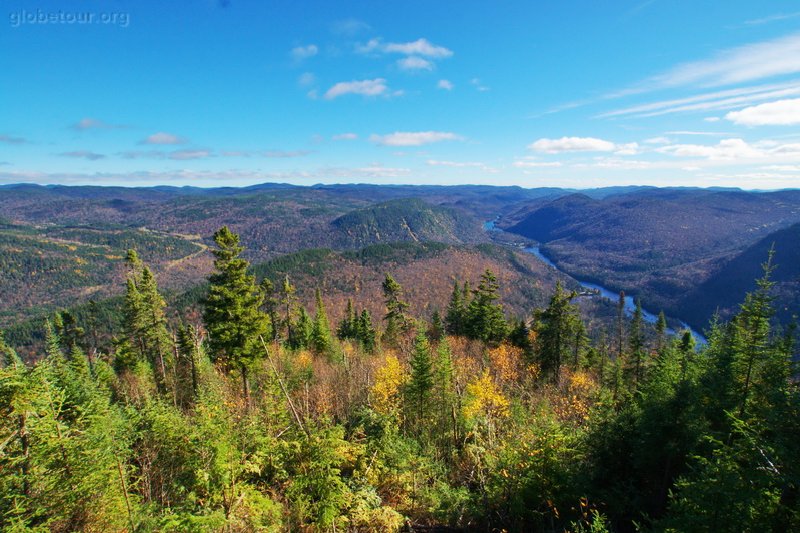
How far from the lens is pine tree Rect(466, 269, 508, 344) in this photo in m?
45.2

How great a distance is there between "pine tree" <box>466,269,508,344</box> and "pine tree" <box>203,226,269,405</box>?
94.7ft

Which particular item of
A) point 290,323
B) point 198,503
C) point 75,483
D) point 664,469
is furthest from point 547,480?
point 290,323

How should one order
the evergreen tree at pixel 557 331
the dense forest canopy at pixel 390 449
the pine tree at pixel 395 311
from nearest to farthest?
1. the dense forest canopy at pixel 390 449
2. the evergreen tree at pixel 557 331
3. the pine tree at pixel 395 311

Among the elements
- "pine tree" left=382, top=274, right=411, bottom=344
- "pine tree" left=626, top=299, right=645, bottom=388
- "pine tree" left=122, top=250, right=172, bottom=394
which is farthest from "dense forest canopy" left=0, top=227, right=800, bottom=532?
"pine tree" left=382, top=274, right=411, bottom=344

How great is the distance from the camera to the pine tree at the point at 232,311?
21938 millimetres

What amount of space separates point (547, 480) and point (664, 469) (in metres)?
5.46

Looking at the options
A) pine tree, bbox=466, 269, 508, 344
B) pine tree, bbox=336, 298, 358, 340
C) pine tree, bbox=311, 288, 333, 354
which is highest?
pine tree, bbox=466, 269, 508, 344

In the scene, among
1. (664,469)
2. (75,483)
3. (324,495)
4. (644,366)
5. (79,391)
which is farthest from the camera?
(644,366)

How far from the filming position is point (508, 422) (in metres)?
22.6

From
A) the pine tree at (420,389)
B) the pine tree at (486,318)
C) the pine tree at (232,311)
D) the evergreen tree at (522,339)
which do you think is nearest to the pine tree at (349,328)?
the pine tree at (486,318)

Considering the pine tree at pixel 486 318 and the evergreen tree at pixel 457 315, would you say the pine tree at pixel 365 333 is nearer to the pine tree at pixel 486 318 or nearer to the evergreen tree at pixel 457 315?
the evergreen tree at pixel 457 315

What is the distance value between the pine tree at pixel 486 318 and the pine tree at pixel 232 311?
28879mm

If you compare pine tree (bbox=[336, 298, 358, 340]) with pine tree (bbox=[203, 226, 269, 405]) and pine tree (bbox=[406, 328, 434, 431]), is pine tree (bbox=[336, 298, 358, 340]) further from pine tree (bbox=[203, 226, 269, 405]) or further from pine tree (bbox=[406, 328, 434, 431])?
pine tree (bbox=[203, 226, 269, 405])

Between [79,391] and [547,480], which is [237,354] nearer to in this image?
[79,391]
